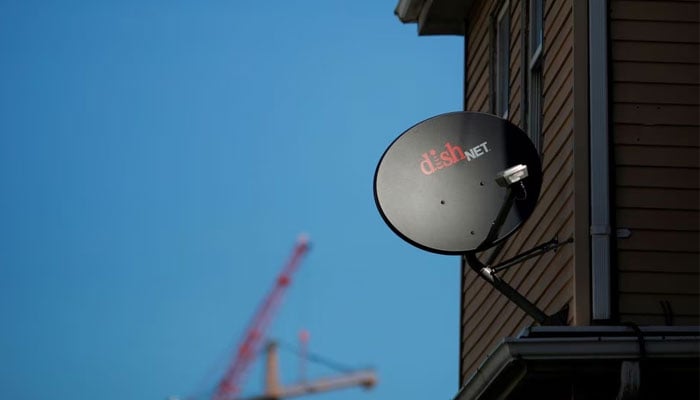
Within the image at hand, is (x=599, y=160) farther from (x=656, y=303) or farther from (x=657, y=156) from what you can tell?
(x=656, y=303)

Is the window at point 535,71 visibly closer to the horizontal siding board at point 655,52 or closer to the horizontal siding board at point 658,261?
the horizontal siding board at point 655,52

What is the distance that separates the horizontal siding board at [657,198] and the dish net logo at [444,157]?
0.91m

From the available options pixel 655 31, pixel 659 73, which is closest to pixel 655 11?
pixel 655 31

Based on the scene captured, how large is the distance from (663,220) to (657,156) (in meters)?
0.40

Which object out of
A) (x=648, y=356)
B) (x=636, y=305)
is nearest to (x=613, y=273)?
(x=636, y=305)

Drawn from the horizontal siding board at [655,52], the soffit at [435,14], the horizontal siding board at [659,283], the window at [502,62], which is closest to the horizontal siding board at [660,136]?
the horizontal siding board at [655,52]

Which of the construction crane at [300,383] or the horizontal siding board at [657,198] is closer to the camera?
the horizontal siding board at [657,198]

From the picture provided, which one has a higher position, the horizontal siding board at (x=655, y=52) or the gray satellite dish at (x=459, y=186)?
the horizontal siding board at (x=655, y=52)

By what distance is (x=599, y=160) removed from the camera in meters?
9.05

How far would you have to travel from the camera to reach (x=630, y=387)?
821 centimetres

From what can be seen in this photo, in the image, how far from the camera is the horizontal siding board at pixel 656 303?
8750 millimetres

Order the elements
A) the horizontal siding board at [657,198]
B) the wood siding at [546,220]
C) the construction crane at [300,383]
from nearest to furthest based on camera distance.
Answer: the horizontal siding board at [657,198]
the wood siding at [546,220]
the construction crane at [300,383]

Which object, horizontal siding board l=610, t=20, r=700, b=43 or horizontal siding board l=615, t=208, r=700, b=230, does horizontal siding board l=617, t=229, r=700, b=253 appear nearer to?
horizontal siding board l=615, t=208, r=700, b=230

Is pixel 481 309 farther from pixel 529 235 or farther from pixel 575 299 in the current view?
pixel 575 299
